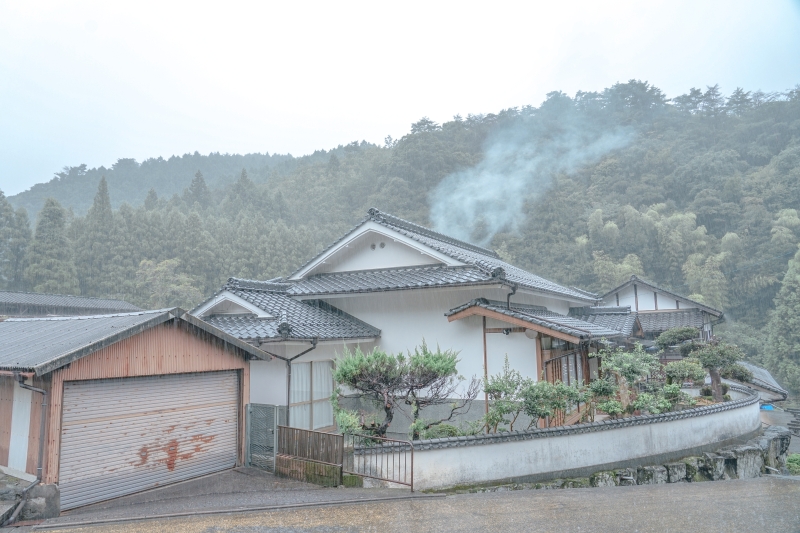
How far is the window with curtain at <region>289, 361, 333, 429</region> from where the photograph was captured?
11.4 metres

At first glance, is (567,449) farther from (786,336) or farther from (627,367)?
(786,336)

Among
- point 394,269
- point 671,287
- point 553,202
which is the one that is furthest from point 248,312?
point 553,202

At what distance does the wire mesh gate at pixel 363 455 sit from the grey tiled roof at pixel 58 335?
3.26 m

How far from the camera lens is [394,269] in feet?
45.9

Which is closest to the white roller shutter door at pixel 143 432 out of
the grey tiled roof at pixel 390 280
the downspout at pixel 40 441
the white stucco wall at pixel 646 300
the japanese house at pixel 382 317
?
the downspout at pixel 40 441

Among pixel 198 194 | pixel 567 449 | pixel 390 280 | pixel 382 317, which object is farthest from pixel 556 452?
pixel 198 194

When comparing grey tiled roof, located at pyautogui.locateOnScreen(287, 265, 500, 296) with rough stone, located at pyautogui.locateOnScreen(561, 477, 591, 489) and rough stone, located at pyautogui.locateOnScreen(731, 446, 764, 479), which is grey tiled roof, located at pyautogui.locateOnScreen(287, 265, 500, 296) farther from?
rough stone, located at pyautogui.locateOnScreen(731, 446, 764, 479)

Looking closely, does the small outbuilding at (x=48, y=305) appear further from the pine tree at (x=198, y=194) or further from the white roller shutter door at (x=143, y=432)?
the pine tree at (x=198, y=194)

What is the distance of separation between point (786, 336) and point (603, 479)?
101 ft

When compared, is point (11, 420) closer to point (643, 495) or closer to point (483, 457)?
point (483, 457)

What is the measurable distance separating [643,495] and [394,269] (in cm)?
777

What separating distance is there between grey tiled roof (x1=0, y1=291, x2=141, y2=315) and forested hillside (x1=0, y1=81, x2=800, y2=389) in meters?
3.09

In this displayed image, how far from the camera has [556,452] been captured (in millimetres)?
9422

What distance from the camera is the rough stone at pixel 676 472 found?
10.4 m
